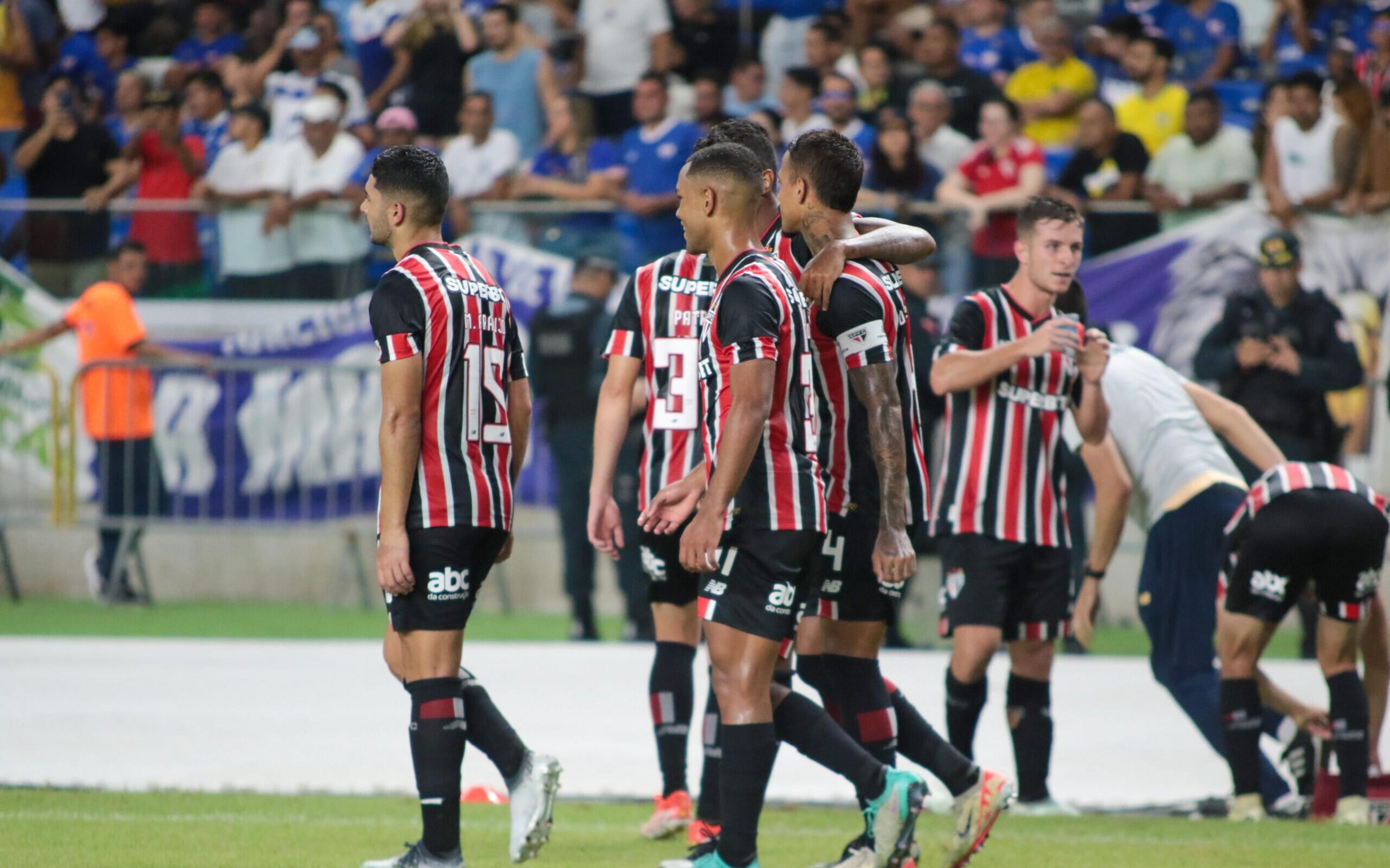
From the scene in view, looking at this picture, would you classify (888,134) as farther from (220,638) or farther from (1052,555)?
(1052,555)

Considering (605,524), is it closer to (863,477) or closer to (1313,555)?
(863,477)

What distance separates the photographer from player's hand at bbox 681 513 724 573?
4523 millimetres

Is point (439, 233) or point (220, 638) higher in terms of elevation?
point (439, 233)

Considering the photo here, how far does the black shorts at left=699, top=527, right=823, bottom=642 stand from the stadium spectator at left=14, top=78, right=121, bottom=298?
33.8ft

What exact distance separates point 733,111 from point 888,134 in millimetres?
A: 1994

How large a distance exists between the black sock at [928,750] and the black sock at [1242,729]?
5.16 ft

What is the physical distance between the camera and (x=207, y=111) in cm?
1560

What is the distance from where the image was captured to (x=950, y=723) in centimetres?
641

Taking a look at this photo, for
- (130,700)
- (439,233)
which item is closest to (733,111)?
(130,700)

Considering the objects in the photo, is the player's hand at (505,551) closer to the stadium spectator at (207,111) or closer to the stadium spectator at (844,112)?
the stadium spectator at (844,112)

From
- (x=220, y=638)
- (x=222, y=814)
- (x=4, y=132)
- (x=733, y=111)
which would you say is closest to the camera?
(x=222, y=814)

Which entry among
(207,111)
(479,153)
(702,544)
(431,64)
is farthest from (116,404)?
(702,544)

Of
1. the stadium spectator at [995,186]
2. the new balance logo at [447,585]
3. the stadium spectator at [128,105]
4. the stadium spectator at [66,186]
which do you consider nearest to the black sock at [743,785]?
the new balance logo at [447,585]

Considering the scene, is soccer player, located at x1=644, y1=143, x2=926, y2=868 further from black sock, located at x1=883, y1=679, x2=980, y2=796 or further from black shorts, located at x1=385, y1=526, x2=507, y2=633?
black shorts, located at x1=385, y1=526, x2=507, y2=633
